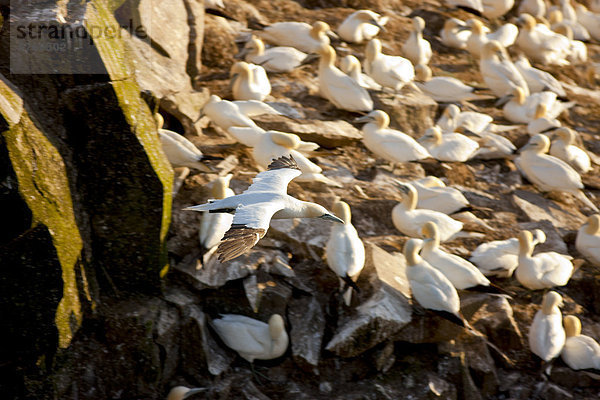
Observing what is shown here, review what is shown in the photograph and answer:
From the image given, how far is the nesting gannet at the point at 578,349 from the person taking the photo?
7441 millimetres

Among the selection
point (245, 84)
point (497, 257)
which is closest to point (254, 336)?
point (497, 257)

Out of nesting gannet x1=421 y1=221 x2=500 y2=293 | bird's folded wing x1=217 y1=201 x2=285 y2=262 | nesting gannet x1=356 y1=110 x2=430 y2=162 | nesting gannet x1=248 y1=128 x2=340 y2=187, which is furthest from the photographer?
nesting gannet x1=356 y1=110 x2=430 y2=162

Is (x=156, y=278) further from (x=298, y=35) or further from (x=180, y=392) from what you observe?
(x=298, y=35)

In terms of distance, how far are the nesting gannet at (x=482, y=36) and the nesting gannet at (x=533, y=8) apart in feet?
6.92

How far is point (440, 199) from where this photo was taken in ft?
29.2

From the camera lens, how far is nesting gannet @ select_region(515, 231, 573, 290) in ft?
26.5

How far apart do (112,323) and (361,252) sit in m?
2.37

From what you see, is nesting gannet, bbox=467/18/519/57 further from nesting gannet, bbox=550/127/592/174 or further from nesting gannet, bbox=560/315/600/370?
nesting gannet, bbox=560/315/600/370

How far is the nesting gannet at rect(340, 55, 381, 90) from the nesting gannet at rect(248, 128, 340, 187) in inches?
96.5

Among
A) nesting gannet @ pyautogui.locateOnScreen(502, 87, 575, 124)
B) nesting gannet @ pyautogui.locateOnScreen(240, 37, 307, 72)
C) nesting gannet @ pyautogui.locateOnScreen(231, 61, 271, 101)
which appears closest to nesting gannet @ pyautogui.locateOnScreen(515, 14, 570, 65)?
nesting gannet @ pyautogui.locateOnScreen(502, 87, 575, 124)

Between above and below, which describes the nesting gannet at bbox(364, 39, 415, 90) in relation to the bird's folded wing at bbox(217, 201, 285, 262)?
below

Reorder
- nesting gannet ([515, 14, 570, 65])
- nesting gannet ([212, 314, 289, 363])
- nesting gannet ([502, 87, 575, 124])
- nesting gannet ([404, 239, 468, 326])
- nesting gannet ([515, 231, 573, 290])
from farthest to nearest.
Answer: nesting gannet ([515, 14, 570, 65]) < nesting gannet ([502, 87, 575, 124]) < nesting gannet ([515, 231, 573, 290]) < nesting gannet ([404, 239, 468, 326]) < nesting gannet ([212, 314, 289, 363])

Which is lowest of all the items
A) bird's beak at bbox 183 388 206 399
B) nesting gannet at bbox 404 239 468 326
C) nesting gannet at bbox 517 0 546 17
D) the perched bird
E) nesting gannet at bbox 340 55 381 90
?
nesting gannet at bbox 517 0 546 17

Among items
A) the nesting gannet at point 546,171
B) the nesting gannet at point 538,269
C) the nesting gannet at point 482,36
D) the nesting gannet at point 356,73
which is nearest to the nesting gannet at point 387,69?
the nesting gannet at point 356,73
